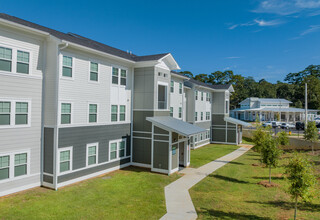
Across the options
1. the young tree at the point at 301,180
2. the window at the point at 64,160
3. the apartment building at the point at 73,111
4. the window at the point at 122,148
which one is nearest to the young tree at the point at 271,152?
the young tree at the point at 301,180

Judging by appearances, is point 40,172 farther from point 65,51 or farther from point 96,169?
point 65,51

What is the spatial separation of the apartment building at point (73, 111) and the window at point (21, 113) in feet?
0.19

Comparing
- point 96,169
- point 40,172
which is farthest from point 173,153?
point 40,172

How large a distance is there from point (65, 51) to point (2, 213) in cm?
957

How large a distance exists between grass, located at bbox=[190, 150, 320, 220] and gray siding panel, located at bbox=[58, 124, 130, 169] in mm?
7593

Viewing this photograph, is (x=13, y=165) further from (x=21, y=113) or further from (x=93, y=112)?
(x=93, y=112)

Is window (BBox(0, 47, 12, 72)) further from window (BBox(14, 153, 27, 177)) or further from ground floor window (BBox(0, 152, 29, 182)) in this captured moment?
window (BBox(14, 153, 27, 177))

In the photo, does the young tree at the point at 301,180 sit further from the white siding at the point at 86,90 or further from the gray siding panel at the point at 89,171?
the white siding at the point at 86,90

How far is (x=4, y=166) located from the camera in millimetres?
12133

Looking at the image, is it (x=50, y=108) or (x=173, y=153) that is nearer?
(x=50, y=108)

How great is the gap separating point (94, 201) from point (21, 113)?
21.9 feet

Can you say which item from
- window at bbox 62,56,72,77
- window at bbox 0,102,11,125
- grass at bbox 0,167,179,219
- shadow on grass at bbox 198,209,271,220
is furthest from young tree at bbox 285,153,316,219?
window at bbox 0,102,11,125

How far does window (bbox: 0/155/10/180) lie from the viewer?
1202 cm

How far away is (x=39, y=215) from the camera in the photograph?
33.5 feet
